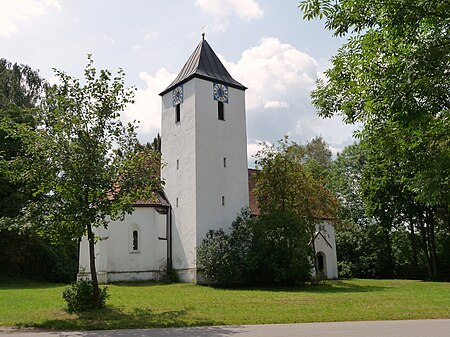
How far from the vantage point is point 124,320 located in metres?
13.7

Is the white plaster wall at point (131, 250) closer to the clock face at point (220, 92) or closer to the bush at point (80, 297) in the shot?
the clock face at point (220, 92)

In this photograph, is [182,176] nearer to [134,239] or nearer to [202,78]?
[134,239]

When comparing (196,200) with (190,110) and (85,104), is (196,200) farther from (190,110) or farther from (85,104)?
(85,104)

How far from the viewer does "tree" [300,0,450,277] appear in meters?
8.49

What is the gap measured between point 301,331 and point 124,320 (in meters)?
5.37

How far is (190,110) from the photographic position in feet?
99.0

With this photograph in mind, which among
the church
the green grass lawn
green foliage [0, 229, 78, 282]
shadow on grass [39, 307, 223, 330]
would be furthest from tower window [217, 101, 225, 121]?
shadow on grass [39, 307, 223, 330]

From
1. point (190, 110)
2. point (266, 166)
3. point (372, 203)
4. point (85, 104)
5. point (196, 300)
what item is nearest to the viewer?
point (85, 104)

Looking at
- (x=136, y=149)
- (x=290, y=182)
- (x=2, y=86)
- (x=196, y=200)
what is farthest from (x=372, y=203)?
(x=2, y=86)

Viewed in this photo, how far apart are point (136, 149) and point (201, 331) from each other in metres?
7.10

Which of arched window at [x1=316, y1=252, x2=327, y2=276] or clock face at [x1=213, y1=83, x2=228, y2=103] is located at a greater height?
clock face at [x1=213, y1=83, x2=228, y2=103]

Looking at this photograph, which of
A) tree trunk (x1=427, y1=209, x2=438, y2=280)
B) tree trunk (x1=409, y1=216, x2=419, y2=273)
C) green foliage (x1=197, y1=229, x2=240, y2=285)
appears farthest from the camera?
tree trunk (x1=409, y1=216, x2=419, y2=273)

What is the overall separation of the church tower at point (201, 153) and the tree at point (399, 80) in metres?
17.4

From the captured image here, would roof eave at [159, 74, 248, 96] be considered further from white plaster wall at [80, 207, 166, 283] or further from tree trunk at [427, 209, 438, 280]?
tree trunk at [427, 209, 438, 280]
